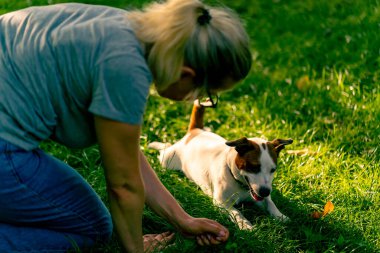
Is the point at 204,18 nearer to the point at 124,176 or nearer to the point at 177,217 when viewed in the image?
the point at 124,176

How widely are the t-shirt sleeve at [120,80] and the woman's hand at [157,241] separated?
830mm

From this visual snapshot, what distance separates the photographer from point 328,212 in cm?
346

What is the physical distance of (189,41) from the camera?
232cm

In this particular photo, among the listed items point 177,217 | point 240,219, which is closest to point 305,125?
point 240,219

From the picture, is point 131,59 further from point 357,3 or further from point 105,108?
point 357,3

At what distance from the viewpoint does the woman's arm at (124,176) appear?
234 centimetres

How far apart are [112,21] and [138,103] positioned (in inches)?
13.3

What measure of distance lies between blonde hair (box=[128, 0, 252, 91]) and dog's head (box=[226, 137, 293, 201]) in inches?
47.4

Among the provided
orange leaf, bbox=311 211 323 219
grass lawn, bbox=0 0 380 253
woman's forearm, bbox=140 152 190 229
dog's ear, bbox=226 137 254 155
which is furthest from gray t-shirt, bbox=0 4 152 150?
orange leaf, bbox=311 211 323 219

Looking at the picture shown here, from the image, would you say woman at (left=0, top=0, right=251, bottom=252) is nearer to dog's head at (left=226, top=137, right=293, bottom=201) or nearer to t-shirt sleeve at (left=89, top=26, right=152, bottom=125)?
t-shirt sleeve at (left=89, top=26, right=152, bottom=125)

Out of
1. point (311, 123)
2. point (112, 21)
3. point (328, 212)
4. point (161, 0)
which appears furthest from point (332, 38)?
point (112, 21)

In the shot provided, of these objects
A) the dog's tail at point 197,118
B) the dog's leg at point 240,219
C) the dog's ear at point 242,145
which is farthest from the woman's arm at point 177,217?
the dog's tail at point 197,118

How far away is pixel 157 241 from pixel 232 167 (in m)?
0.92

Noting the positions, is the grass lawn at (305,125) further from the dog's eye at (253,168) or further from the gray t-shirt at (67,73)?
the gray t-shirt at (67,73)
